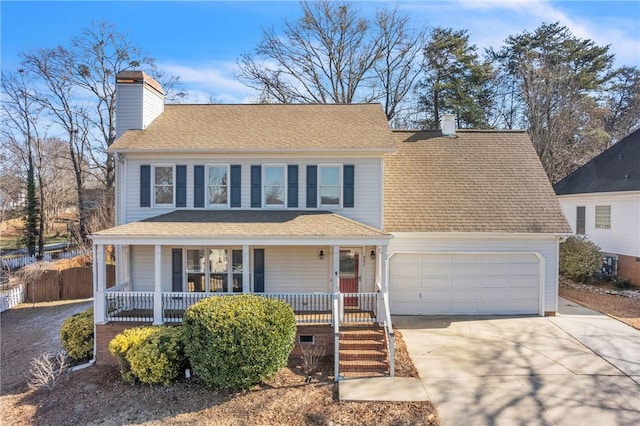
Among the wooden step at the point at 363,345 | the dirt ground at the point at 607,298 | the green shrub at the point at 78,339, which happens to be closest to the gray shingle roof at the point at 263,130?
the green shrub at the point at 78,339

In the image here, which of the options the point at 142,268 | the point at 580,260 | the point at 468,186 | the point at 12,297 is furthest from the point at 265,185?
the point at 580,260

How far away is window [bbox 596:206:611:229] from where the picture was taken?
725 inches

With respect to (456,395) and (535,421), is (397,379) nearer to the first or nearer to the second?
(456,395)

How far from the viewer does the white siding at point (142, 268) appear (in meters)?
12.4

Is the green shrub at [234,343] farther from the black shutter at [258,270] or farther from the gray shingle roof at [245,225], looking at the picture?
the black shutter at [258,270]

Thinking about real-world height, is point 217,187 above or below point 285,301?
above

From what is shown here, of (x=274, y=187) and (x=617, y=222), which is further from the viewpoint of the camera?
(x=617, y=222)

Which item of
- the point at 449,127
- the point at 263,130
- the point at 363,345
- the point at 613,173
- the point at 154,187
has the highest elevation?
the point at 449,127

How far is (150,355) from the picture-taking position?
8594 mm

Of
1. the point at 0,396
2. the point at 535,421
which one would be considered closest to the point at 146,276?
the point at 0,396

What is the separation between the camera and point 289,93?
97.1ft

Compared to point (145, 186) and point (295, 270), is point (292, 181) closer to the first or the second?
point (295, 270)

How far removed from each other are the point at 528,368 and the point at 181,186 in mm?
11315

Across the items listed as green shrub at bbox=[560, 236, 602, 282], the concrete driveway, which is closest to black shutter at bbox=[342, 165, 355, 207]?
the concrete driveway
